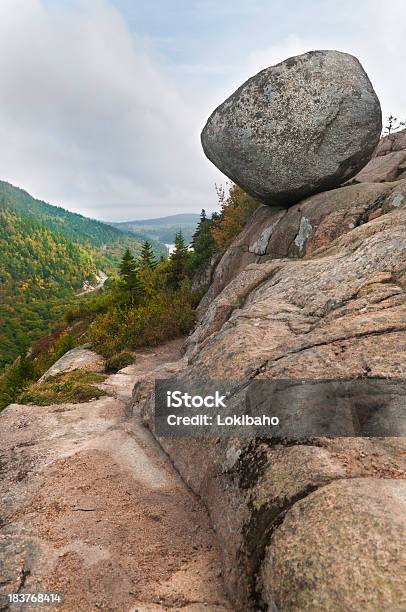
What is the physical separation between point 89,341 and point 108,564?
16.5m

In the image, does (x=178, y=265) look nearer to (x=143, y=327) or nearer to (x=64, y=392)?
(x=143, y=327)

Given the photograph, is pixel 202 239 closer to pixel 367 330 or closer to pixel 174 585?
pixel 367 330

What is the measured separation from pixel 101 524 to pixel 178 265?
2430cm

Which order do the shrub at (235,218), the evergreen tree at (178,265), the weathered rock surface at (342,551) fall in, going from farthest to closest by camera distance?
1. the evergreen tree at (178,265)
2. the shrub at (235,218)
3. the weathered rock surface at (342,551)

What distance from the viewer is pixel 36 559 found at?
5.59m

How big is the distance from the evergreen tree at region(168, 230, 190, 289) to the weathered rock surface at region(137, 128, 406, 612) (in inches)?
651

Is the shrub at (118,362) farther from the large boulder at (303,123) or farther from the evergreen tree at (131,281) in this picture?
the evergreen tree at (131,281)

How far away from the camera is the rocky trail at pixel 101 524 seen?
518 centimetres

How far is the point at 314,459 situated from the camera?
532 cm

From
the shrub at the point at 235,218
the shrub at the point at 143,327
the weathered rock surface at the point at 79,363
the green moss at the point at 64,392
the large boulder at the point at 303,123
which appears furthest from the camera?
the shrub at the point at 235,218

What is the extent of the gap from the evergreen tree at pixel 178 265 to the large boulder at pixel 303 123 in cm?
1299

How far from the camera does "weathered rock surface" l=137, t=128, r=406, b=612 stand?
158 inches

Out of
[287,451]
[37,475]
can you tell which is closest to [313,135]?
[287,451]

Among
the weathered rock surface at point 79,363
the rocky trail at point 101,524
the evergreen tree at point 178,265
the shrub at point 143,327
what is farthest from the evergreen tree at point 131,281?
the rocky trail at point 101,524
